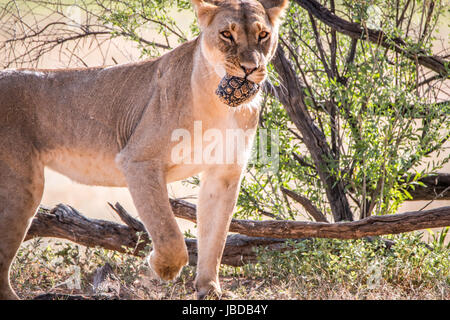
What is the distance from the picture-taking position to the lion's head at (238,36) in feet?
13.1

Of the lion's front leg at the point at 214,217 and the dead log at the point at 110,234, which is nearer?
the lion's front leg at the point at 214,217

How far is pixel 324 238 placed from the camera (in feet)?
18.9

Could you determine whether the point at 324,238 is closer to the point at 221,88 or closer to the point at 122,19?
the point at 221,88

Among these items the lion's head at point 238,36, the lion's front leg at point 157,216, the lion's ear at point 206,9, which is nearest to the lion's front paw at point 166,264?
the lion's front leg at point 157,216

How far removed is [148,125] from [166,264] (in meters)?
0.97

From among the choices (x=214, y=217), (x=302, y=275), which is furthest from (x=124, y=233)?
(x=302, y=275)

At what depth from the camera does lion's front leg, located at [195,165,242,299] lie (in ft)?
15.1

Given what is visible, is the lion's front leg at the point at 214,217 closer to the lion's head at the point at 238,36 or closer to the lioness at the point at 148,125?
the lioness at the point at 148,125

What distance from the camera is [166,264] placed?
4129mm

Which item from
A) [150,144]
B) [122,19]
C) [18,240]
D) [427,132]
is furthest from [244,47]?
[122,19]

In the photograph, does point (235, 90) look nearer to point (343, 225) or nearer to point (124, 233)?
point (343, 225)

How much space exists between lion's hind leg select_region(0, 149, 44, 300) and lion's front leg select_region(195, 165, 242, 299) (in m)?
1.23

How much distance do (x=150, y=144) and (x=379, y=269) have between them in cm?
219

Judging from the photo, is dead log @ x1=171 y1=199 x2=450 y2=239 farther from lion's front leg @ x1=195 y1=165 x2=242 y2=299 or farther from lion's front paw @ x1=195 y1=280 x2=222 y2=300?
lion's front paw @ x1=195 y1=280 x2=222 y2=300
